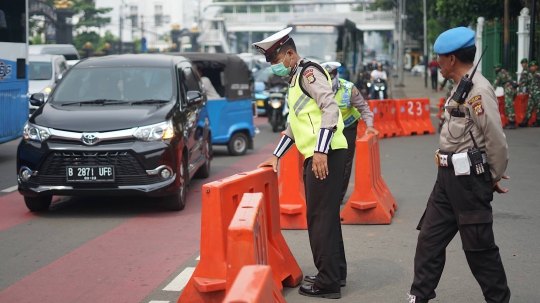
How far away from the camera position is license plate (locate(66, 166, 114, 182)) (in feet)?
27.5

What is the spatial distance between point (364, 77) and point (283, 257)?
3061 cm

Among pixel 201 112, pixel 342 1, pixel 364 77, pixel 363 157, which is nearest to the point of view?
pixel 363 157

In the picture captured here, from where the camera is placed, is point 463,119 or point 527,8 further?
point 527,8

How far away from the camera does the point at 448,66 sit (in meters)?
4.61

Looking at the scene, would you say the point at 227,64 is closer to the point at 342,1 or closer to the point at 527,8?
the point at 527,8

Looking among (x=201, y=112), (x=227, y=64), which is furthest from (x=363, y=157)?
(x=227, y=64)

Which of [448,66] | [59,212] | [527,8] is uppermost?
[527,8]

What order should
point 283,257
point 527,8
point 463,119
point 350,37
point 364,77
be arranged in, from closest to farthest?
point 463,119 < point 283,257 < point 527,8 < point 350,37 < point 364,77

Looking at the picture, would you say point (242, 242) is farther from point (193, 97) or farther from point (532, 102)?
point (532, 102)

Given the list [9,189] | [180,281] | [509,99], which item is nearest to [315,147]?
[180,281]

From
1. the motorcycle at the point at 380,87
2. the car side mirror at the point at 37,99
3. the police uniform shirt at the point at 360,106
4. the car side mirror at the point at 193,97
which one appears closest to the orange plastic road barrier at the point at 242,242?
A: the police uniform shirt at the point at 360,106

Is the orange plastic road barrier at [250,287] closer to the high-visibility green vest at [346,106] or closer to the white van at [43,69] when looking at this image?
the high-visibility green vest at [346,106]

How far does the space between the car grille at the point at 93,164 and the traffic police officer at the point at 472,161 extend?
444 cm

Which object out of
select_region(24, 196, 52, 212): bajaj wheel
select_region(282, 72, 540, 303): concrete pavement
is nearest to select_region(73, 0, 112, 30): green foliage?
select_region(282, 72, 540, 303): concrete pavement
